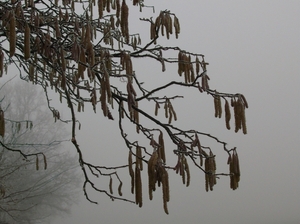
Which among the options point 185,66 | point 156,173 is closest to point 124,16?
point 185,66

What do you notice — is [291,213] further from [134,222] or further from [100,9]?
[100,9]

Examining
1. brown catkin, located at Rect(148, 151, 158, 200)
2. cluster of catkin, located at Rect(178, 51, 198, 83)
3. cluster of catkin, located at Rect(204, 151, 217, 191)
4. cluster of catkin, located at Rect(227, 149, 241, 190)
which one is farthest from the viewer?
cluster of catkin, located at Rect(178, 51, 198, 83)

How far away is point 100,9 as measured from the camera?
199 cm

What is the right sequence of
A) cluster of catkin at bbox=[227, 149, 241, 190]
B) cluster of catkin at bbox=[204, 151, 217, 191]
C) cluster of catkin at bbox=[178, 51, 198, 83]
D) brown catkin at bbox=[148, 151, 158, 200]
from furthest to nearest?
cluster of catkin at bbox=[178, 51, 198, 83]
cluster of catkin at bbox=[204, 151, 217, 191]
cluster of catkin at bbox=[227, 149, 241, 190]
brown catkin at bbox=[148, 151, 158, 200]

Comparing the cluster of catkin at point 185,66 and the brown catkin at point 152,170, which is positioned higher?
the cluster of catkin at point 185,66

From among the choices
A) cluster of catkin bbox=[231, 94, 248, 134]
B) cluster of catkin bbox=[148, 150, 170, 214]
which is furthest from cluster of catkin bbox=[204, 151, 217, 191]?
cluster of catkin bbox=[148, 150, 170, 214]

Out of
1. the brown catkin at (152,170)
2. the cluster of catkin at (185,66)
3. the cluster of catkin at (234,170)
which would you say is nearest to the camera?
the brown catkin at (152,170)

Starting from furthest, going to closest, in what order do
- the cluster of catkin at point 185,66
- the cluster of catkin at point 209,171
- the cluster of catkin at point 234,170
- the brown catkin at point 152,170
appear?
the cluster of catkin at point 185,66
the cluster of catkin at point 209,171
the cluster of catkin at point 234,170
the brown catkin at point 152,170

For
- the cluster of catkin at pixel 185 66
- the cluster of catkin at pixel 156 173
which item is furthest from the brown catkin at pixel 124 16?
the cluster of catkin at pixel 156 173

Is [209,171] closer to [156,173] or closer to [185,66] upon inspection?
[156,173]

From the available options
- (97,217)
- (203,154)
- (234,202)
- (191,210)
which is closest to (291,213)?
(234,202)

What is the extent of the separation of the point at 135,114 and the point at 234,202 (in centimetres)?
2381

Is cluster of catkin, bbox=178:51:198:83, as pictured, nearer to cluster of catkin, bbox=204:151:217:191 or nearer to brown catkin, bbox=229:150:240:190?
cluster of catkin, bbox=204:151:217:191

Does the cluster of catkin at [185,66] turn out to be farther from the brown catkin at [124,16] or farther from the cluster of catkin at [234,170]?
the cluster of catkin at [234,170]
